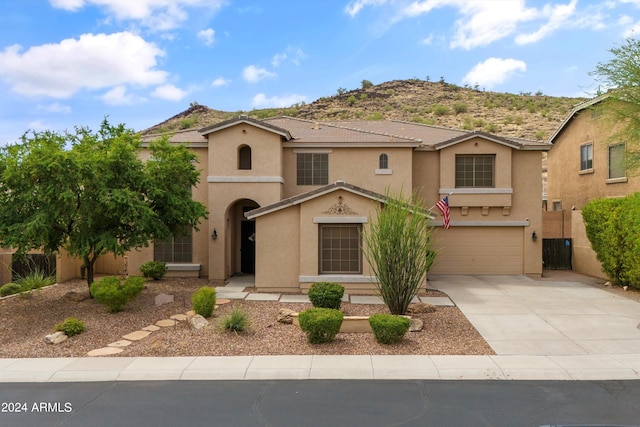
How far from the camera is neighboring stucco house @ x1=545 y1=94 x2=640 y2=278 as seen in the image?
1964 centimetres

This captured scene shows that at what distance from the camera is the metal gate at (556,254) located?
835 inches

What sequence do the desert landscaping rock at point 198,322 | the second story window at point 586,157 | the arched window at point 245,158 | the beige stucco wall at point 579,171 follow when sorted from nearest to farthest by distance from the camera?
the desert landscaping rock at point 198,322 < the arched window at point 245,158 < the beige stucco wall at point 579,171 < the second story window at point 586,157

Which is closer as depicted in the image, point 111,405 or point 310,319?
point 111,405

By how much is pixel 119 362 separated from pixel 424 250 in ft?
24.6

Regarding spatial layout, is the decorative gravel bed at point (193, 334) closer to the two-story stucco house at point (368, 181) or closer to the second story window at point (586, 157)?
the two-story stucco house at point (368, 181)

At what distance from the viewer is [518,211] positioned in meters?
19.2

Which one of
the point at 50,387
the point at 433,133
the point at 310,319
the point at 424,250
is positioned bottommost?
the point at 50,387

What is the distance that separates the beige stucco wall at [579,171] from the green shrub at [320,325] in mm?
16276

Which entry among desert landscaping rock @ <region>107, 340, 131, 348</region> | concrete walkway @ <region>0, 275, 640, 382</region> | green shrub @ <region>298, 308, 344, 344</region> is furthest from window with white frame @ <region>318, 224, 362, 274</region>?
desert landscaping rock @ <region>107, 340, 131, 348</region>

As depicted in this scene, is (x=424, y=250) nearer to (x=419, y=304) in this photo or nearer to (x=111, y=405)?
(x=419, y=304)

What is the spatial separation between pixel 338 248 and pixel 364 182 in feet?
14.9

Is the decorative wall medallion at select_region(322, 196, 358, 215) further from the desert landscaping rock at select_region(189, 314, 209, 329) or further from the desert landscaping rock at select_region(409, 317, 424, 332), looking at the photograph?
the desert landscaping rock at select_region(189, 314, 209, 329)

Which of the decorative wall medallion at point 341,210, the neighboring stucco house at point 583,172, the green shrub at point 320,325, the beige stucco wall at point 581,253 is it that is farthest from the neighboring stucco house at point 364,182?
the green shrub at point 320,325

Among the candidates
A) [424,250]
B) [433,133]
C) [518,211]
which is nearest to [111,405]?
[424,250]
